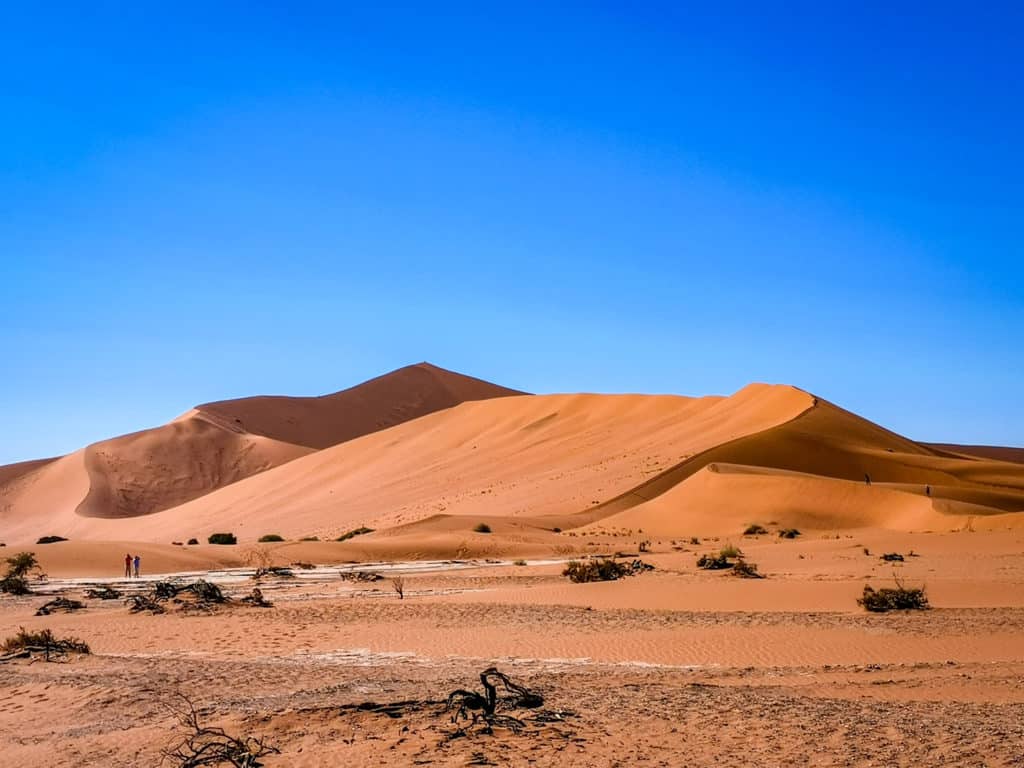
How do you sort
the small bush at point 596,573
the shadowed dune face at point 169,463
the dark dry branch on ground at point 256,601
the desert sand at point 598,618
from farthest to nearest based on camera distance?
the shadowed dune face at point 169,463, the small bush at point 596,573, the dark dry branch on ground at point 256,601, the desert sand at point 598,618

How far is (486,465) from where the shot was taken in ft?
207

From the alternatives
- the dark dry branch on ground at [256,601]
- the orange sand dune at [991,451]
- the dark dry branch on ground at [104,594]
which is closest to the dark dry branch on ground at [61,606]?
the dark dry branch on ground at [104,594]

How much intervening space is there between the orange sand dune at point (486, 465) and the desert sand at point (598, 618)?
32cm

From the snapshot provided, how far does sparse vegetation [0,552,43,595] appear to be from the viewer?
26.0 m

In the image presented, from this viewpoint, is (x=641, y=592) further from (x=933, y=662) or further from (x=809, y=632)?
(x=933, y=662)

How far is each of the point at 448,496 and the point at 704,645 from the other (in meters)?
43.9

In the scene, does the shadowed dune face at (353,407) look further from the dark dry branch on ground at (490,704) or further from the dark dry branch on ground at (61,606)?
the dark dry branch on ground at (490,704)

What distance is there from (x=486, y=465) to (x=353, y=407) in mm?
44576

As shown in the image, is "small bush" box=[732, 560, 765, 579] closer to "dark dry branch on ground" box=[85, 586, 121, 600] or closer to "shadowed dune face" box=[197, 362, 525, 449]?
"dark dry branch on ground" box=[85, 586, 121, 600]

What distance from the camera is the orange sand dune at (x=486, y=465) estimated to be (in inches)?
2106

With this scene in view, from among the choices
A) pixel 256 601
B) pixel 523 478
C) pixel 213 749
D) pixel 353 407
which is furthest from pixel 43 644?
pixel 353 407

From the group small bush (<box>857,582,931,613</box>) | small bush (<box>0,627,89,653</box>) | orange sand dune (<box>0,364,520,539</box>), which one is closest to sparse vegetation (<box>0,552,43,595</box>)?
small bush (<box>0,627,89,653</box>)

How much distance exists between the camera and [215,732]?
26.7ft

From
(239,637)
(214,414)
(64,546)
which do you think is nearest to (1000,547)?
(239,637)
